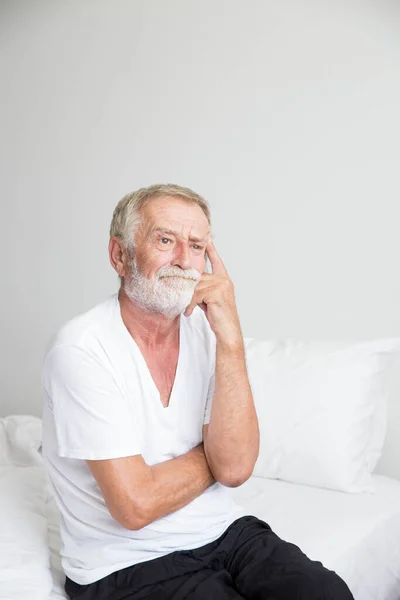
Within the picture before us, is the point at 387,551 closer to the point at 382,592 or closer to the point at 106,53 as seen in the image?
the point at 382,592

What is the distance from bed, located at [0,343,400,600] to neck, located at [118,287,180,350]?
1.77 feet

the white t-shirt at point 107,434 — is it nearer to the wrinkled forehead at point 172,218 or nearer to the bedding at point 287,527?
the bedding at point 287,527

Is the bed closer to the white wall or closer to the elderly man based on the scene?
the elderly man

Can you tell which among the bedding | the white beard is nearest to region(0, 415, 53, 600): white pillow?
the bedding

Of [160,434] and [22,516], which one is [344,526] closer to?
[160,434]

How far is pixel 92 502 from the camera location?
1542 mm

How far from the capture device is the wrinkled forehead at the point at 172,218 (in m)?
1.69

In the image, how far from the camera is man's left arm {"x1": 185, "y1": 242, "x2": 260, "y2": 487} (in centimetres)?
161

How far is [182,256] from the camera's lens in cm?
169

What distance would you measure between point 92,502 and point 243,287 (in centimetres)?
146

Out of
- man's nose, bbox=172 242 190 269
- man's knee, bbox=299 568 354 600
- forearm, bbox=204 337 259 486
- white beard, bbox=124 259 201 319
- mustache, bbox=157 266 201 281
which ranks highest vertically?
man's nose, bbox=172 242 190 269

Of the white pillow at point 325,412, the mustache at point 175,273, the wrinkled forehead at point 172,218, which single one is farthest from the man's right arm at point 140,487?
Answer: the white pillow at point 325,412

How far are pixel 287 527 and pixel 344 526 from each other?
0.52ft

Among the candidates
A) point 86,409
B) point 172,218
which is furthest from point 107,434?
point 172,218
